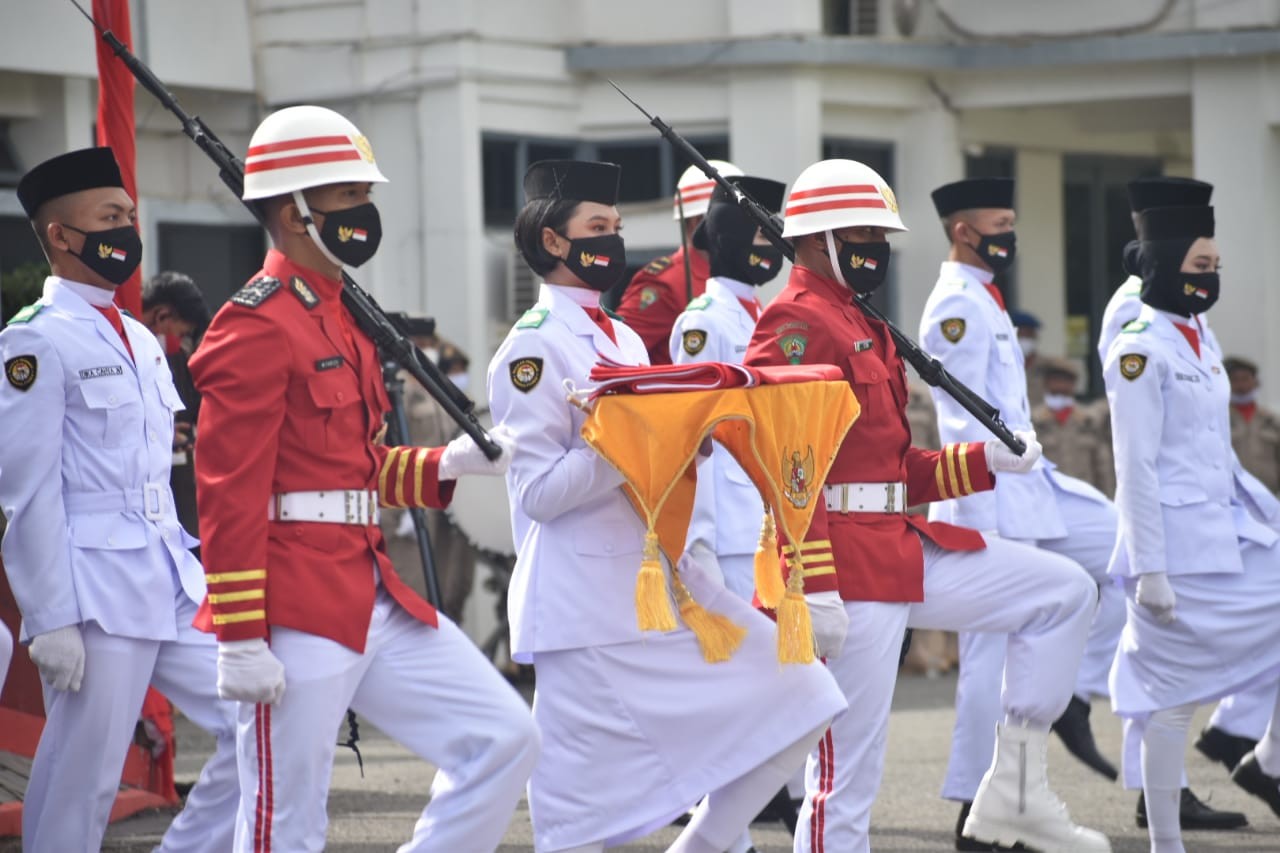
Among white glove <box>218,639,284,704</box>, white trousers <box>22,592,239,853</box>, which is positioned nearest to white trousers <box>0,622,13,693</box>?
white trousers <box>22,592,239,853</box>

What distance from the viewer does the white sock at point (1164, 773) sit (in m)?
7.38

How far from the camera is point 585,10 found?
16562 mm

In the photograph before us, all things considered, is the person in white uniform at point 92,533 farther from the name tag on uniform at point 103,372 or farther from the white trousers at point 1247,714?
the white trousers at point 1247,714

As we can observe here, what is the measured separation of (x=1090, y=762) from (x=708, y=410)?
4091 millimetres

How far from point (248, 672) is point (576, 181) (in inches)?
68.5

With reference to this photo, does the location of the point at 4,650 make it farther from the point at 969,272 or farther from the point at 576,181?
the point at 969,272

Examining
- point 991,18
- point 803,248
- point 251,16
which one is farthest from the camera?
point 991,18

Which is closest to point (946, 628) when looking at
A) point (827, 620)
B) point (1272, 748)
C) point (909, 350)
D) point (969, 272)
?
point (909, 350)

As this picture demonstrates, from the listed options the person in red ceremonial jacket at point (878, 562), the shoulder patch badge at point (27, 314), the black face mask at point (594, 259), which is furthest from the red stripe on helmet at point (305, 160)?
the person in red ceremonial jacket at point (878, 562)

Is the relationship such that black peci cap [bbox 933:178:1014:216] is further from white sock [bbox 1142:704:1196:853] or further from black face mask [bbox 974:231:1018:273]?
white sock [bbox 1142:704:1196:853]

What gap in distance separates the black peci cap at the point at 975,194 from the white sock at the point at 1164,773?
2123 millimetres

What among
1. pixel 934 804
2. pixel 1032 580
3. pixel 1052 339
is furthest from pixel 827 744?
pixel 1052 339

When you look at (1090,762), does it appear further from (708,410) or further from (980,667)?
(708,410)

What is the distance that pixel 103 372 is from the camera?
650 centimetres
